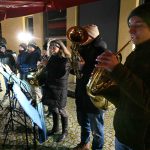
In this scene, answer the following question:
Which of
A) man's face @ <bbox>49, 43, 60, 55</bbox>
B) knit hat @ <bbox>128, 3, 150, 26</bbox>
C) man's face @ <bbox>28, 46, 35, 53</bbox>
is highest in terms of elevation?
knit hat @ <bbox>128, 3, 150, 26</bbox>

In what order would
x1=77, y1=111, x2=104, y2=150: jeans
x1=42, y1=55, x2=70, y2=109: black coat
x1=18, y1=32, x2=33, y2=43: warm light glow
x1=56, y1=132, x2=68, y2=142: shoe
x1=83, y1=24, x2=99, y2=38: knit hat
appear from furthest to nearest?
x1=18, y1=32, x2=33, y2=43: warm light glow
x1=56, y1=132, x2=68, y2=142: shoe
x1=42, y1=55, x2=70, y2=109: black coat
x1=77, y1=111, x2=104, y2=150: jeans
x1=83, y1=24, x2=99, y2=38: knit hat

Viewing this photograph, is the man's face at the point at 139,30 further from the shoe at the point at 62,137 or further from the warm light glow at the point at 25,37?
the warm light glow at the point at 25,37

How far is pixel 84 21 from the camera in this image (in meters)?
7.72

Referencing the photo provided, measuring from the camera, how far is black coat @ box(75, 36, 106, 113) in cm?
295

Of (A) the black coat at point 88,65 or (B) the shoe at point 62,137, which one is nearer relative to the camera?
(A) the black coat at point 88,65

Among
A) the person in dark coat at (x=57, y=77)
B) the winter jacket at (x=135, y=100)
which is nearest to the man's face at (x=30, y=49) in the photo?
the person in dark coat at (x=57, y=77)

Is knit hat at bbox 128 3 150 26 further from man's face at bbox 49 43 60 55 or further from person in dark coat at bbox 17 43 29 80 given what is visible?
person in dark coat at bbox 17 43 29 80

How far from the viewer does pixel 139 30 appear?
1.59 m

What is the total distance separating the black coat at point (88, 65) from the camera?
2.95 meters

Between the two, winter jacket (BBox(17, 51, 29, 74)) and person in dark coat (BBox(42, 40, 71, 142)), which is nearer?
person in dark coat (BBox(42, 40, 71, 142))

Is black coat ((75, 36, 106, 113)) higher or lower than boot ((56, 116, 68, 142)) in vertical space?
higher

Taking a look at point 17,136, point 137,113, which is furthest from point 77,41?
point 17,136

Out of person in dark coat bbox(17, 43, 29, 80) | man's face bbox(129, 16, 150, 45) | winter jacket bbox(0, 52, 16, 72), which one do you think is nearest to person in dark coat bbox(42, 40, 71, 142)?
man's face bbox(129, 16, 150, 45)

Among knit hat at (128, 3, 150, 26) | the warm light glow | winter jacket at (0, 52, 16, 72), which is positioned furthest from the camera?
the warm light glow
